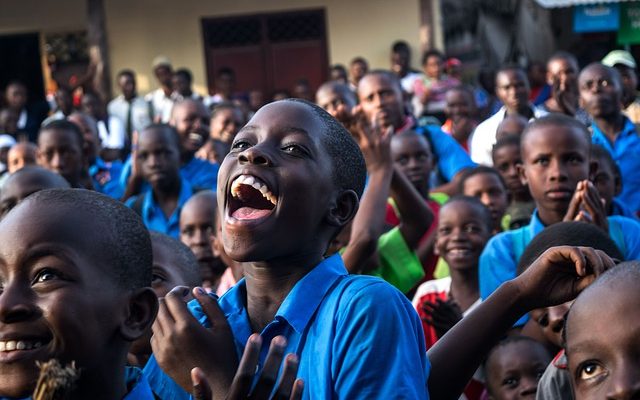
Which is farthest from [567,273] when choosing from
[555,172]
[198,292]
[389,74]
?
[389,74]

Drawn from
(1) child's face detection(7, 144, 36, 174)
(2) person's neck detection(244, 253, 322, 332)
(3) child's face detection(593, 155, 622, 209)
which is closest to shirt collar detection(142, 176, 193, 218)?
(1) child's face detection(7, 144, 36, 174)

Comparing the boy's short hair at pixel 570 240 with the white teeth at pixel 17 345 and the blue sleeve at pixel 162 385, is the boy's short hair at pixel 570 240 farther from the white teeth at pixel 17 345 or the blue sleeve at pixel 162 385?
the white teeth at pixel 17 345

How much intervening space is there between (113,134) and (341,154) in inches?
310

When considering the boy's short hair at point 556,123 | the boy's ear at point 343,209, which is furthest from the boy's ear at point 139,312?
the boy's short hair at point 556,123

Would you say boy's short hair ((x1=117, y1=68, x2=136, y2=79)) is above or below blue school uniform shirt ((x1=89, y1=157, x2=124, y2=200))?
above

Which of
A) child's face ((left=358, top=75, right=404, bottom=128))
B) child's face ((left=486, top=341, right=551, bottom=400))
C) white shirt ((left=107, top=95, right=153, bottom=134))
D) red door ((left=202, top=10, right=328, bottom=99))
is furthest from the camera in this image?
red door ((left=202, top=10, right=328, bottom=99))

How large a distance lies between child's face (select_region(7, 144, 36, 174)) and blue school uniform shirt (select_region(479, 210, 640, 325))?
3.91 metres

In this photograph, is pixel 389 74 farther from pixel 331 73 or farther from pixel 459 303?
pixel 331 73

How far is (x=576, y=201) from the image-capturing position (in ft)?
12.7

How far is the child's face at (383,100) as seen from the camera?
21.4 feet

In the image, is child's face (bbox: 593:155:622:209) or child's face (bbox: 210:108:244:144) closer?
child's face (bbox: 593:155:622:209)

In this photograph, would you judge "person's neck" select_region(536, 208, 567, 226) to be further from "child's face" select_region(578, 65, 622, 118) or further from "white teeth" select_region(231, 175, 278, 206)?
"child's face" select_region(578, 65, 622, 118)

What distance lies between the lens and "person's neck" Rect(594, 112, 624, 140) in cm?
698

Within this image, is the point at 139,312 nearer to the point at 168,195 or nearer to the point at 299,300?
the point at 299,300
